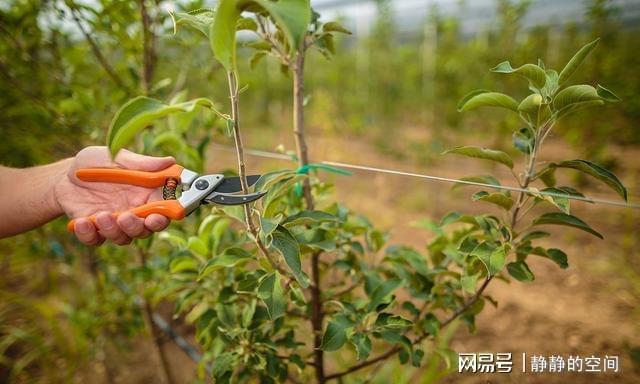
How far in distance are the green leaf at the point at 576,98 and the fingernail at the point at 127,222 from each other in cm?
104

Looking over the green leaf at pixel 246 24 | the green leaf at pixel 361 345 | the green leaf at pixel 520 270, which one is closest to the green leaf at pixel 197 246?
the green leaf at pixel 361 345

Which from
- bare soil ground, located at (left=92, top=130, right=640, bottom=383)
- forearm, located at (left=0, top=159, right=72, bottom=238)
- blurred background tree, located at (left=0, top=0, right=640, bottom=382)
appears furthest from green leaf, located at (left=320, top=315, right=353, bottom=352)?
forearm, located at (left=0, top=159, right=72, bottom=238)

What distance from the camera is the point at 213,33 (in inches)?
25.8

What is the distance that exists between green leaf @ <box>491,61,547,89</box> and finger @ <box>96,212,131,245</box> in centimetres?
97

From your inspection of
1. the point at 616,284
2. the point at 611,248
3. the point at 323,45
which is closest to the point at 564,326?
the point at 616,284

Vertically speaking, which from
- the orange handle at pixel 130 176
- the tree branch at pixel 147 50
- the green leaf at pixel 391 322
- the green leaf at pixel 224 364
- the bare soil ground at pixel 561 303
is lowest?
the bare soil ground at pixel 561 303

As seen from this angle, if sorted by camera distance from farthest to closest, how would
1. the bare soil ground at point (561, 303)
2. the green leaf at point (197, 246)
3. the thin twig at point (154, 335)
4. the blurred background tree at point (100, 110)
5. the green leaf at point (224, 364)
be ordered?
the bare soil ground at point (561, 303) < the thin twig at point (154, 335) < the blurred background tree at point (100, 110) < the green leaf at point (197, 246) < the green leaf at point (224, 364)

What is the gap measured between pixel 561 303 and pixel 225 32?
274cm

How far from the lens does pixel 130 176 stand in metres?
1.02

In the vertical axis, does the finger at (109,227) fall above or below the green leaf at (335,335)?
above

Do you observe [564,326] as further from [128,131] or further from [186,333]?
[128,131]

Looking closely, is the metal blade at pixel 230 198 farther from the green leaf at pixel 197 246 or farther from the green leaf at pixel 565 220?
the green leaf at pixel 565 220

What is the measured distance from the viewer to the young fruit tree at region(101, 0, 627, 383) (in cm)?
82

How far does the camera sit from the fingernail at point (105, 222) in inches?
38.2
